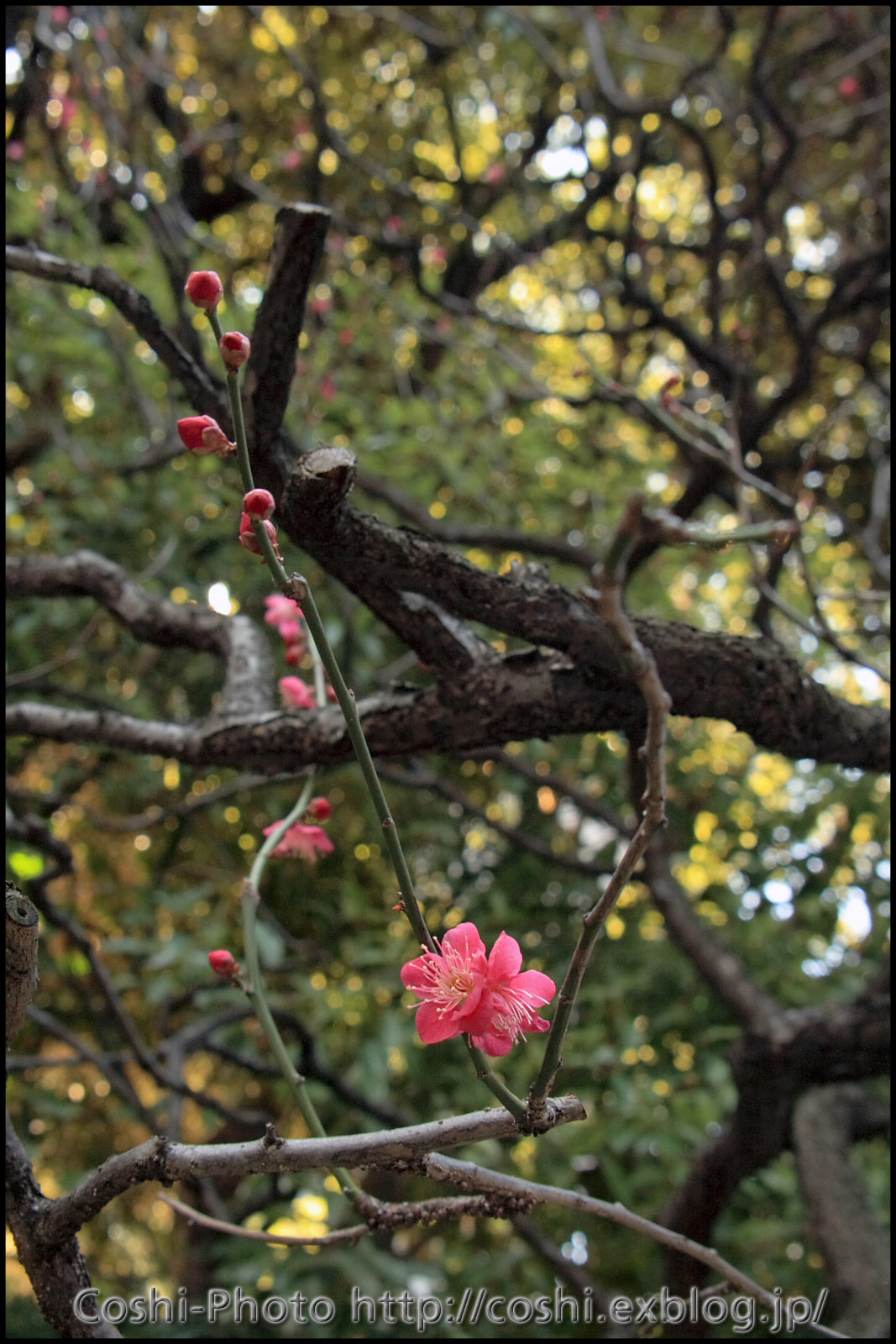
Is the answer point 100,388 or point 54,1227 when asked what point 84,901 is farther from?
point 54,1227

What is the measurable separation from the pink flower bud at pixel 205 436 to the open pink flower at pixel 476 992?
41 centimetres

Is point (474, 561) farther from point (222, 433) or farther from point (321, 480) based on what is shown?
point (222, 433)

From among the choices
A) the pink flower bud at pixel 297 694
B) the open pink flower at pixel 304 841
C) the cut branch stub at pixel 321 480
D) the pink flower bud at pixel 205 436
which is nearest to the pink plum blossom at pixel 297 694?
the pink flower bud at pixel 297 694

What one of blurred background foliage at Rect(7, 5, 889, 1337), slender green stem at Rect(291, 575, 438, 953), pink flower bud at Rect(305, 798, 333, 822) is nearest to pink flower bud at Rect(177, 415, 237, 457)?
slender green stem at Rect(291, 575, 438, 953)

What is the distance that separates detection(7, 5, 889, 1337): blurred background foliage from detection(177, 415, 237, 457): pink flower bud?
98cm

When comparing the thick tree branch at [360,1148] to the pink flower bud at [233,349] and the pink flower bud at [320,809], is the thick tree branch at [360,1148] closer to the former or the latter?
the pink flower bud at [320,809]

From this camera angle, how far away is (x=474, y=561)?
1.98 meters

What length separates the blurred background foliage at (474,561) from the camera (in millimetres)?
2309

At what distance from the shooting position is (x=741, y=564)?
4.23 meters

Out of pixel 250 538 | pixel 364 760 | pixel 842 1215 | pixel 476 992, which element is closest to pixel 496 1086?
pixel 476 992

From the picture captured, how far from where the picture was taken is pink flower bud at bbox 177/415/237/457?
762mm

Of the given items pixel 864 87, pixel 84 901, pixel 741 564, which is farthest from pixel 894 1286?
pixel 864 87

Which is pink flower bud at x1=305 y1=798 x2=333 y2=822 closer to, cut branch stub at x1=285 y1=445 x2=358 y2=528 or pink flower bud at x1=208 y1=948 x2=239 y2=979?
pink flower bud at x1=208 y1=948 x2=239 y2=979

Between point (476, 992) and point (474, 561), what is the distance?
132 cm
